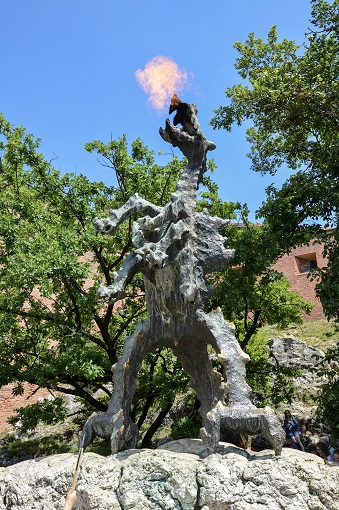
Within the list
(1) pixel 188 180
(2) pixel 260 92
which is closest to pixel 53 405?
(1) pixel 188 180

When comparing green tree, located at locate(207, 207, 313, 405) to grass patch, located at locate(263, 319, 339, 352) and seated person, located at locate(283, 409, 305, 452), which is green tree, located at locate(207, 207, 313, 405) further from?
grass patch, located at locate(263, 319, 339, 352)

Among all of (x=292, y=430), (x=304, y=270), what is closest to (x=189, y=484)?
(x=292, y=430)

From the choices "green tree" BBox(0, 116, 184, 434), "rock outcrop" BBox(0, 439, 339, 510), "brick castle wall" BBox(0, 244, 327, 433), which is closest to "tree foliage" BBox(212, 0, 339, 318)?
"green tree" BBox(0, 116, 184, 434)

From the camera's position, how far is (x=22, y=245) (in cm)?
1170

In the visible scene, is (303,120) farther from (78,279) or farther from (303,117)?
(78,279)

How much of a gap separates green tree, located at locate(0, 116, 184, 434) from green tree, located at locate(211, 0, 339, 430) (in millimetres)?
2947

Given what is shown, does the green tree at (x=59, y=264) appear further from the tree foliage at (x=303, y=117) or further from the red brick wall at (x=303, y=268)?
the red brick wall at (x=303, y=268)

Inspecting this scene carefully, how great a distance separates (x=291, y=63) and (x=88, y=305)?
8.01 metres

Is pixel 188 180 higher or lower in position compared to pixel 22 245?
lower

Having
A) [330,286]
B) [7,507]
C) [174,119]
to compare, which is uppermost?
[174,119]

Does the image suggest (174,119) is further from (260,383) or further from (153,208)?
(260,383)

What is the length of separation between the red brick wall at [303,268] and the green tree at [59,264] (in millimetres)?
18775

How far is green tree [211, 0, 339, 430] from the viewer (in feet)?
38.1

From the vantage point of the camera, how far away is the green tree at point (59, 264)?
11391 millimetres
